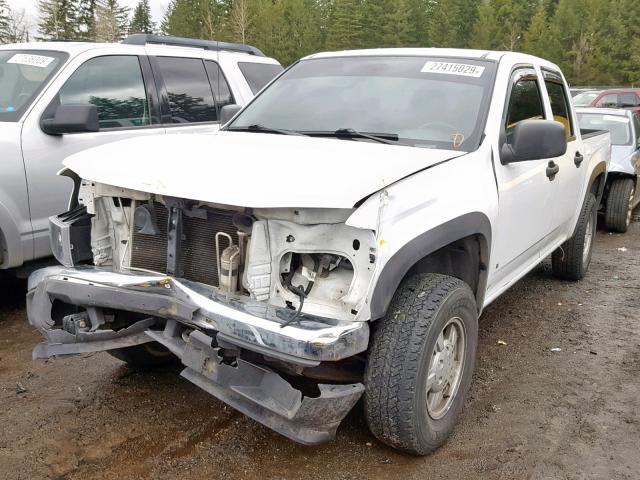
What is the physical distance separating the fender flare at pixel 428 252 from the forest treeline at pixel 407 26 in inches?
1806

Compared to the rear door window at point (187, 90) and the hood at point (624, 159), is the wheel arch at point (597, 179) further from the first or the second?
the rear door window at point (187, 90)

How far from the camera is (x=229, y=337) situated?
254 cm

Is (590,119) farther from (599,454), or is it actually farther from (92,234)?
(92,234)

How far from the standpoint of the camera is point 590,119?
9516 millimetres

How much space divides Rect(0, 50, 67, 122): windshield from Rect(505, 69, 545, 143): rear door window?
346cm

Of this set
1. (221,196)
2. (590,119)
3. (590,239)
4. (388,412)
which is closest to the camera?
(221,196)

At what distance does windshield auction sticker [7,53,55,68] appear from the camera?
5055mm

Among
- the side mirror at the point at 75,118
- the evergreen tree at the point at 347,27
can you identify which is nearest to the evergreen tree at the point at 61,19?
the evergreen tree at the point at 347,27

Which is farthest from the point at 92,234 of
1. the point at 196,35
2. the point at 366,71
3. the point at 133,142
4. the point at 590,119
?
the point at 196,35

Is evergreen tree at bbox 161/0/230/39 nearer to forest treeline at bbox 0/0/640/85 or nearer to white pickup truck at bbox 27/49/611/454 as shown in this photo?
forest treeline at bbox 0/0/640/85

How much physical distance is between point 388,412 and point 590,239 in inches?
163

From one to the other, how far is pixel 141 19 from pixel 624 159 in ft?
233

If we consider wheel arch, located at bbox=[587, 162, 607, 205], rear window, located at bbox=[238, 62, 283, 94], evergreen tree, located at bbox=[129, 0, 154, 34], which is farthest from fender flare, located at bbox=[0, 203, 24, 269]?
evergreen tree, located at bbox=[129, 0, 154, 34]

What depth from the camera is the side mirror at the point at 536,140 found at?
3.48 m
